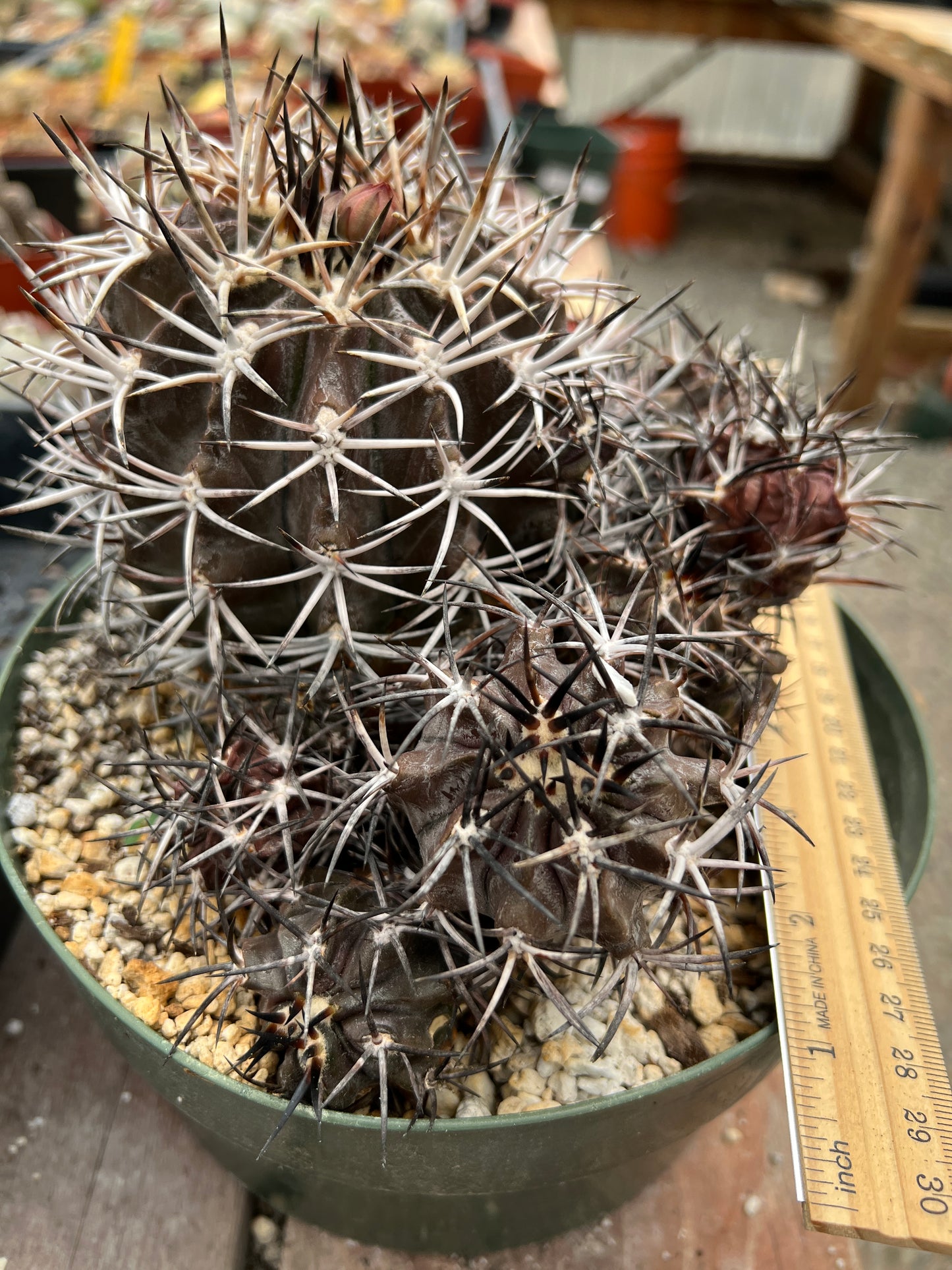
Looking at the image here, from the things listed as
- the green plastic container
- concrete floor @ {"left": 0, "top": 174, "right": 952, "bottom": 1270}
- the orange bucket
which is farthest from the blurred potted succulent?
the orange bucket

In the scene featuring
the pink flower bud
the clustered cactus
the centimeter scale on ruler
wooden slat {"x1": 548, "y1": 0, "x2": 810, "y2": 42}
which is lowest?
the centimeter scale on ruler

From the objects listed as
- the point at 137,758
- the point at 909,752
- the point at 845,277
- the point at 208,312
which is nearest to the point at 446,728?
the point at 208,312

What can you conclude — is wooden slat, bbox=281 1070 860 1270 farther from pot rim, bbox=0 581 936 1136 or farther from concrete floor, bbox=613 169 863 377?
concrete floor, bbox=613 169 863 377

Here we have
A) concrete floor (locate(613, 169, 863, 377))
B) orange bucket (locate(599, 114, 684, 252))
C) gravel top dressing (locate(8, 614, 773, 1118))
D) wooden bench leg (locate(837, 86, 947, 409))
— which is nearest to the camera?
gravel top dressing (locate(8, 614, 773, 1118))

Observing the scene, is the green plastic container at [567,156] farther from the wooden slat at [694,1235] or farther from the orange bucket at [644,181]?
the wooden slat at [694,1235]

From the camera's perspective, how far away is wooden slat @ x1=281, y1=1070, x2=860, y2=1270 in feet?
2.94

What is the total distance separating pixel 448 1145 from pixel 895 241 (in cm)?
244

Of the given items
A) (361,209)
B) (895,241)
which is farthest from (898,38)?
(361,209)

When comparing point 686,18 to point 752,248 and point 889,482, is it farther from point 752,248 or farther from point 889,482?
point 889,482

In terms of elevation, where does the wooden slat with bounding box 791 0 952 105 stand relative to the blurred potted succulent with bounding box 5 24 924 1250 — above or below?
above

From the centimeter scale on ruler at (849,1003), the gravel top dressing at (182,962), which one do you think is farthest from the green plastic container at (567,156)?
the gravel top dressing at (182,962)

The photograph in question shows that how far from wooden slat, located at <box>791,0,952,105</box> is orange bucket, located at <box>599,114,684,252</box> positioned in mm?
660

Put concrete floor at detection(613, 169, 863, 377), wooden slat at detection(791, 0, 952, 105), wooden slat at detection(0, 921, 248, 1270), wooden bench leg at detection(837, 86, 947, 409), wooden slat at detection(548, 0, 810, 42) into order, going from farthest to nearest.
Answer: wooden slat at detection(548, 0, 810, 42) < concrete floor at detection(613, 169, 863, 377) < wooden bench leg at detection(837, 86, 947, 409) < wooden slat at detection(791, 0, 952, 105) < wooden slat at detection(0, 921, 248, 1270)

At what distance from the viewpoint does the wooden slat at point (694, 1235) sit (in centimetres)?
90
